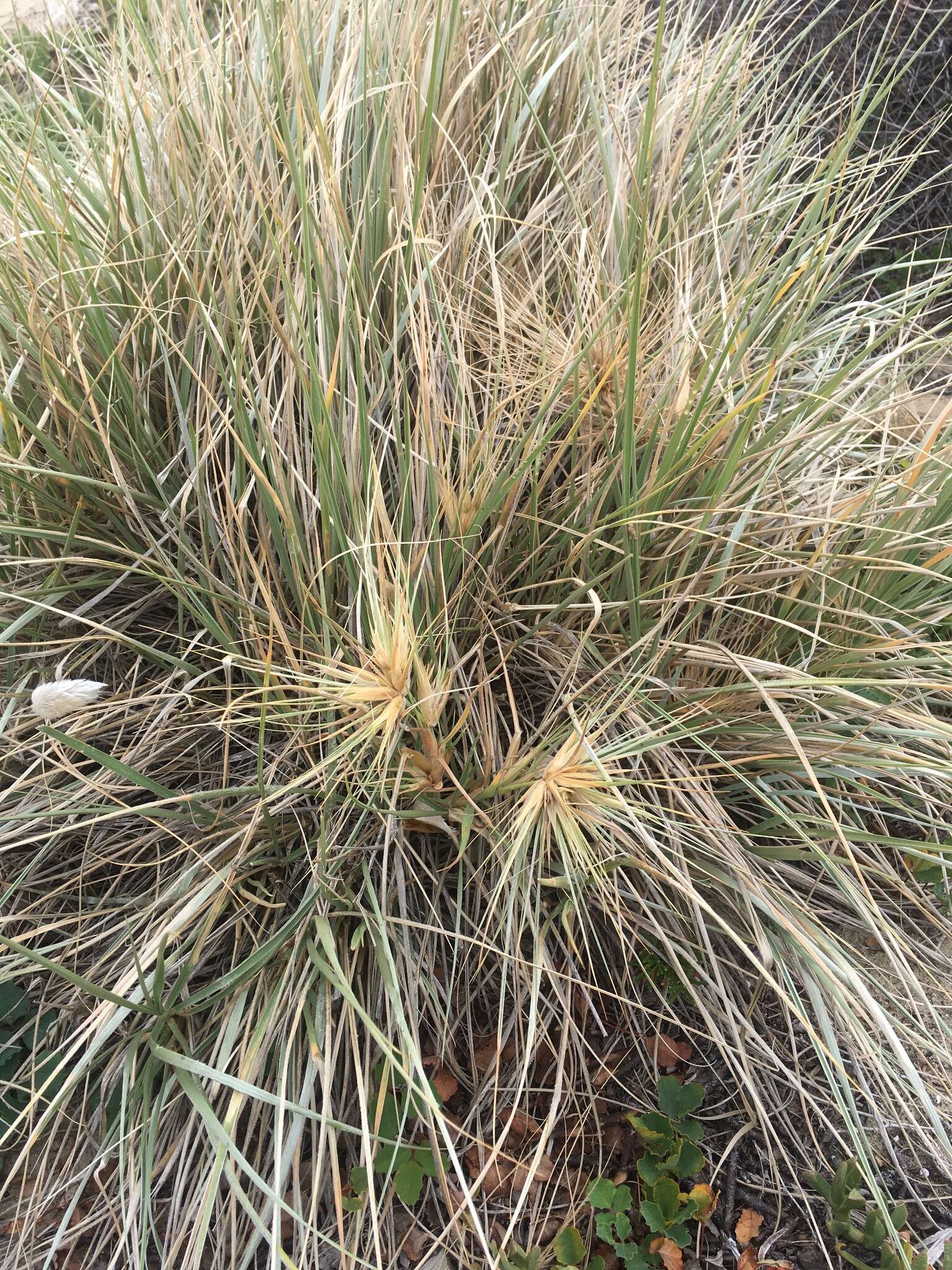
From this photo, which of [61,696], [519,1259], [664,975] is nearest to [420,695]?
[61,696]

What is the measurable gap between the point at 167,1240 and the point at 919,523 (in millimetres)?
1409

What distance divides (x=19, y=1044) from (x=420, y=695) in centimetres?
70

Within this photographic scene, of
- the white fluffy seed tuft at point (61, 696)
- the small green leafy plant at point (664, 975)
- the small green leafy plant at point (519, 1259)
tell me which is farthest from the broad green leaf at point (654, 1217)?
the white fluffy seed tuft at point (61, 696)

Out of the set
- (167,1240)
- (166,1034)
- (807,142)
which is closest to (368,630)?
(166,1034)

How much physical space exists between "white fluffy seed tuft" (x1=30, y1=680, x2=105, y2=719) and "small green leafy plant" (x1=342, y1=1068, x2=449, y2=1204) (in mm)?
557

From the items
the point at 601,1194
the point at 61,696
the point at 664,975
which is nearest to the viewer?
the point at 61,696

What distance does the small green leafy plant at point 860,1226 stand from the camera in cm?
106

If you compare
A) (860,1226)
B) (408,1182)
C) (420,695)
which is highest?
(420,695)

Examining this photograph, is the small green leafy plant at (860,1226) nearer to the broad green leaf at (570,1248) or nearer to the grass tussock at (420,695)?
the grass tussock at (420,695)

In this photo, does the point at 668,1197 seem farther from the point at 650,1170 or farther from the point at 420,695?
the point at 420,695

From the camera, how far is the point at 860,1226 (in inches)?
46.5

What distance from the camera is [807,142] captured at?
82.7 inches

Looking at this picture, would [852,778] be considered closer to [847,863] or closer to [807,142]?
[847,863]

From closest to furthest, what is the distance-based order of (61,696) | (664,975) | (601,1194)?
(61,696), (601,1194), (664,975)
